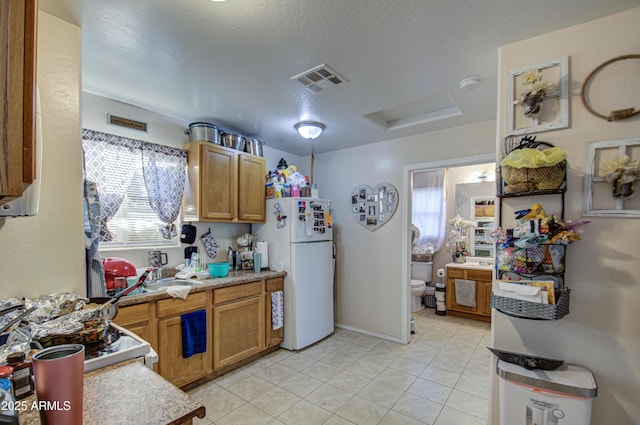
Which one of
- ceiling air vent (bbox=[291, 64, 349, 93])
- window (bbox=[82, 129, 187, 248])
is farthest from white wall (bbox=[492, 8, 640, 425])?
window (bbox=[82, 129, 187, 248])

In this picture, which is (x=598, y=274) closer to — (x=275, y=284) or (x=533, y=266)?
(x=533, y=266)

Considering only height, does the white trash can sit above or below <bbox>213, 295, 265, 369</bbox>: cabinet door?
above

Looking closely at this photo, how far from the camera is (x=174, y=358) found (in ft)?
7.57

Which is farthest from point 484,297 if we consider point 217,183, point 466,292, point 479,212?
point 217,183

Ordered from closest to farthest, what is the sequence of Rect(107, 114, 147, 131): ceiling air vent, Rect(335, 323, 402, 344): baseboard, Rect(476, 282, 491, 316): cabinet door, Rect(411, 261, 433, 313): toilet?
Rect(107, 114, 147, 131): ceiling air vent < Rect(335, 323, 402, 344): baseboard < Rect(476, 282, 491, 316): cabinet door < Rect(411, 261, 433, 313): toilet

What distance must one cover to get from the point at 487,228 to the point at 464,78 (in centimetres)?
324

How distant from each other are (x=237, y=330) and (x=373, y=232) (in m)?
1.97

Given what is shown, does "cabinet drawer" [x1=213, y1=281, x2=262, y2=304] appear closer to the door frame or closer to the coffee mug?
the door frame

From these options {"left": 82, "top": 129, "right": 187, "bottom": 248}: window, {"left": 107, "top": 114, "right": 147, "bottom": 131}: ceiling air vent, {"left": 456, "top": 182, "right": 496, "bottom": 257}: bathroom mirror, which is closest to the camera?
{"left": 82, "top": 129, "right": 187, "bottom": 248}: window

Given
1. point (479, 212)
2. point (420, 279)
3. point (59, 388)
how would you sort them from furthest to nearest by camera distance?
1. point (420, 279)
2. point (479, 212)
3. point (59, 388)

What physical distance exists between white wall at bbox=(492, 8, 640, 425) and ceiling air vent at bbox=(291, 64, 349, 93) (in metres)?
1.23

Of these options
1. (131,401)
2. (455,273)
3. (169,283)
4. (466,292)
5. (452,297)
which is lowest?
(452,297)

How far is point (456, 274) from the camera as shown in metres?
4.43

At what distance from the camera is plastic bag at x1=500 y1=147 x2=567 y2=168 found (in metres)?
1.44
